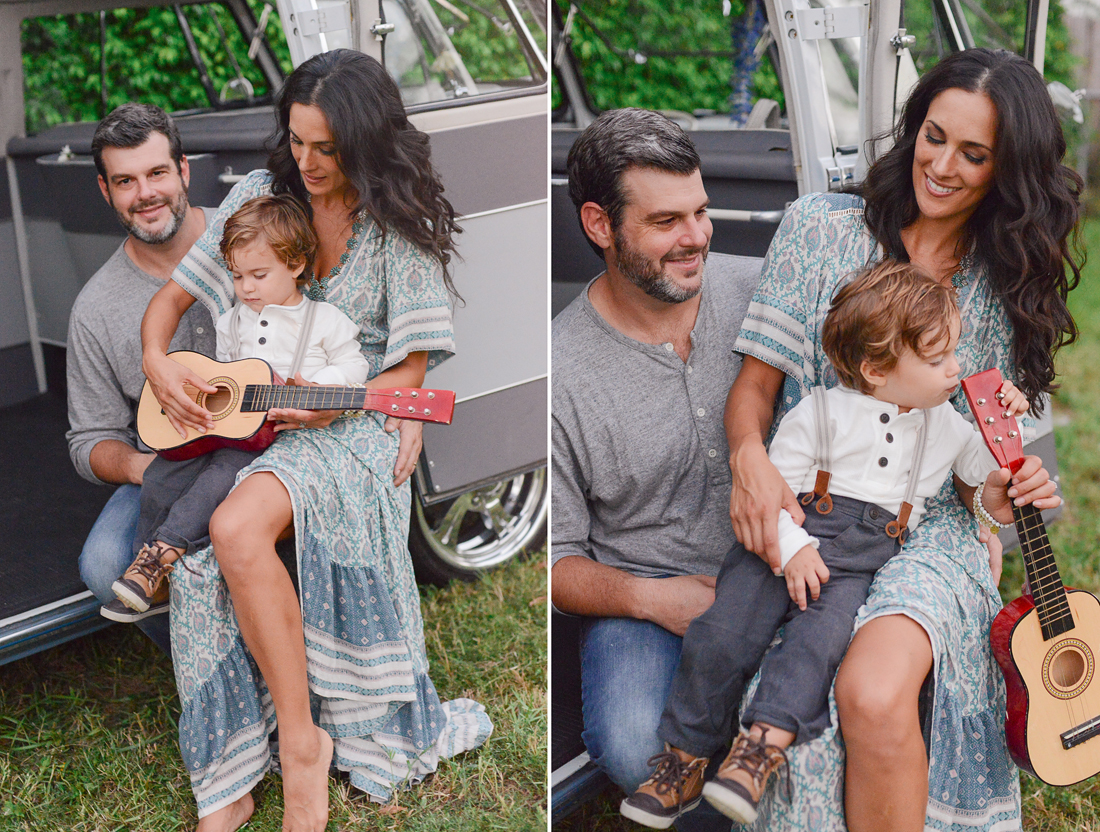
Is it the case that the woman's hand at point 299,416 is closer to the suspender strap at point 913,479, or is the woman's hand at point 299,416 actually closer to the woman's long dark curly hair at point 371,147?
the woman's long dark curly hair at point 371,147

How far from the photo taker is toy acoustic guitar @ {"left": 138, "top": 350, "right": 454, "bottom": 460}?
2262mm

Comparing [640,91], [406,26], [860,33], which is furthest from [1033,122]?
[640,91]

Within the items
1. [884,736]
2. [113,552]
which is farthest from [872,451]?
[113,552]

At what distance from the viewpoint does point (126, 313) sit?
2.80 meters

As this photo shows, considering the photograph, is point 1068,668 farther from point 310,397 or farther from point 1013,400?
point 310,397

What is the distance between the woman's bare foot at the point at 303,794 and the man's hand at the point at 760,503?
1.06 meters

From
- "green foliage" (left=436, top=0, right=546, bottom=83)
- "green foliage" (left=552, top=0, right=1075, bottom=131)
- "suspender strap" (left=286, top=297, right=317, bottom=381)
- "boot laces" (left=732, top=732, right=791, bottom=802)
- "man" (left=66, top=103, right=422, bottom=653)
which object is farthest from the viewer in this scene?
"green foliage" (left=552, top=0, right=1075, bottom=131)

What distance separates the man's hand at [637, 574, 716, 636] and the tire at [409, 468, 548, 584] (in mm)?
1076

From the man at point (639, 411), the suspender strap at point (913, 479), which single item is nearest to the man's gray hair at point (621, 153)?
the man at point (639, 411)

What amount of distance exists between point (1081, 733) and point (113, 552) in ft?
6.77

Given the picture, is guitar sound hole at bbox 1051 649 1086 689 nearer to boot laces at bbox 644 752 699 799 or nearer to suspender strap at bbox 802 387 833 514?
suspender strap at bbox 802 387 833 514

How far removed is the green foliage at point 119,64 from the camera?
17.6 ft

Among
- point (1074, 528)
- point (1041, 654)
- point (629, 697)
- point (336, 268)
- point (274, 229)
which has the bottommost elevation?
point (1074, 528)

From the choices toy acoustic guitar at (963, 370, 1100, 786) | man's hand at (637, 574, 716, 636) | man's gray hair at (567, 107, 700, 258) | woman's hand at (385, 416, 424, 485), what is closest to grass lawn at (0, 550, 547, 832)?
man's hand at (637, 574, 716, 636)
